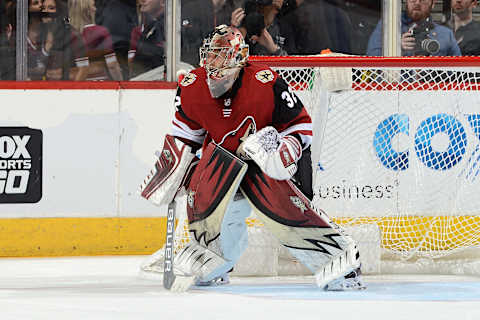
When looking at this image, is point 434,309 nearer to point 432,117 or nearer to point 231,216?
point 231,216

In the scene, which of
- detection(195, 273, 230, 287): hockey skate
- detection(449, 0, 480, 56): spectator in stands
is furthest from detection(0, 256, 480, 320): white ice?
detection(449, 0, 480, 56): spectator in stands

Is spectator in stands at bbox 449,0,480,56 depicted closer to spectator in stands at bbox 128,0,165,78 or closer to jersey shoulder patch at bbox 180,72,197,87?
spectator in stands at bbox 128,0,165,78

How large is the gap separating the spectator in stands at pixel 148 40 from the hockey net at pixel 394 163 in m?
1.24

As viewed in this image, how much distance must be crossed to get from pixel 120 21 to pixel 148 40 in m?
0.19

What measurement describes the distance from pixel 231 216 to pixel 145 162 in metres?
1.69

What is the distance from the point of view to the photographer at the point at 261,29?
5.79 metres

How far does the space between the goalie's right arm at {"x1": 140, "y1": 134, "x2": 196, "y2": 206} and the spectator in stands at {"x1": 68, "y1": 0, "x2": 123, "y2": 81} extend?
73.3 inches

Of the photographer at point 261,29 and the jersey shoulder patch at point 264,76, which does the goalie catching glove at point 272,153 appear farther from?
the photographer at point 261,29

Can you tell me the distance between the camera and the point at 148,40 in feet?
18.8

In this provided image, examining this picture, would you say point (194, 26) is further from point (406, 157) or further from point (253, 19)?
point (406, 157)

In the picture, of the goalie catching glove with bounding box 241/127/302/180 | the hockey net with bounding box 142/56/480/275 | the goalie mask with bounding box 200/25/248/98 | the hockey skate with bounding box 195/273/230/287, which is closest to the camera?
the goalie catching glove with bounding box 241/127/302/180

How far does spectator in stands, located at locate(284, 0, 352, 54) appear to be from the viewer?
5.85 metres

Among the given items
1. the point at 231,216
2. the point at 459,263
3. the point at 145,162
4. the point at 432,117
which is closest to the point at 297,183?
the point at 231,216

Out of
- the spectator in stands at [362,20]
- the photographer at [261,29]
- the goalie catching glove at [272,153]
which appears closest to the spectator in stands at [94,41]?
the photographer at [261,29]
